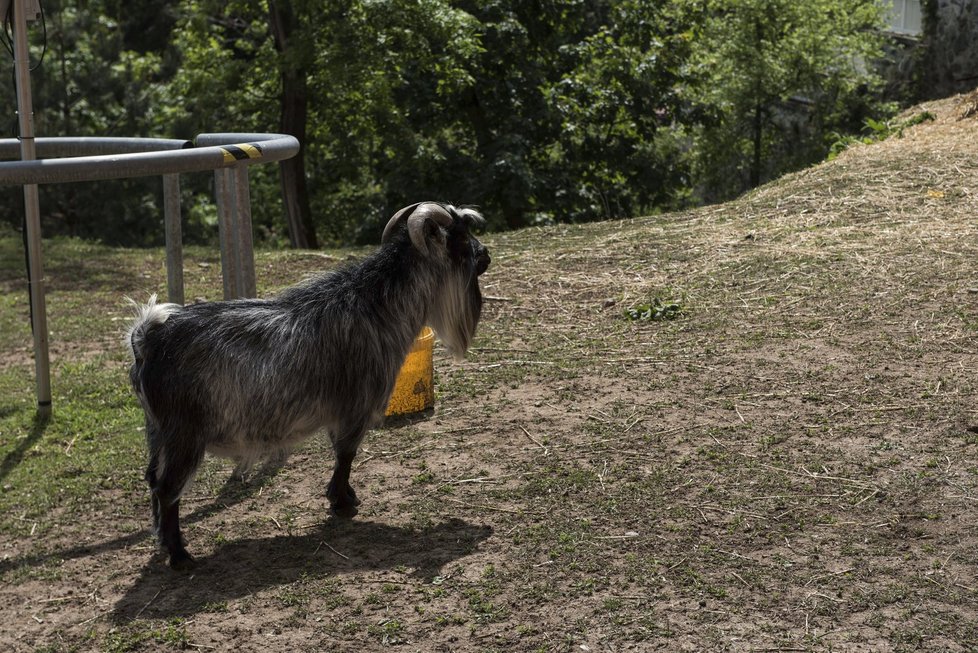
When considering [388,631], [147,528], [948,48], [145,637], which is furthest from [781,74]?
[145,637]

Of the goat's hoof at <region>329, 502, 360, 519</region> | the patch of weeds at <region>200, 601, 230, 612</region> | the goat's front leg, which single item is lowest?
the patch of weeds at <region>200, 601, 230, 612</region>

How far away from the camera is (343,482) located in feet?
16.4

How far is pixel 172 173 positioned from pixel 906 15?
2074cm

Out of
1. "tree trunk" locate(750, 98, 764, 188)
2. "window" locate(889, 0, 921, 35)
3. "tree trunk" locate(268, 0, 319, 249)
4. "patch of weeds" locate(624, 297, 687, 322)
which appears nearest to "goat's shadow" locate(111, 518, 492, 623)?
"patch of weeds" locate(624, 297, 687, 322)

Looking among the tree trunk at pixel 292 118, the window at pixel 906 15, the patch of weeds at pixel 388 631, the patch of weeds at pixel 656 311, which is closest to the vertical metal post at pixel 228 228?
the patch of weeds at pixel 388 631

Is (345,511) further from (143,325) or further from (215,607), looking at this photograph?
(143,325)

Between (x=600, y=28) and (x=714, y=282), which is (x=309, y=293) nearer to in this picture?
(x=714, y=282)

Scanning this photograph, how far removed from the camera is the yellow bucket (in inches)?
239

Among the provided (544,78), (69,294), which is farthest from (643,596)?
(544,78)

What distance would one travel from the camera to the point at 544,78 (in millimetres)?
17906

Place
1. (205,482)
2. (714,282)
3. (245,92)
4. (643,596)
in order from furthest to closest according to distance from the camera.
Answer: (245,92) < (714,282) < (205,482) < (643,596)

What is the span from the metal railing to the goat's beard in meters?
1.13

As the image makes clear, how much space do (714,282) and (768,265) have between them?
0.47m

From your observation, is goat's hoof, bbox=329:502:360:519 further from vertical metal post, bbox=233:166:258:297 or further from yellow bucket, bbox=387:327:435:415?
vertical metal post, bbox=233:166:258:297
